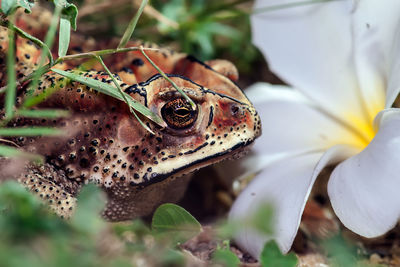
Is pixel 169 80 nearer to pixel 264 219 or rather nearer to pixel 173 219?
pixel 173 219

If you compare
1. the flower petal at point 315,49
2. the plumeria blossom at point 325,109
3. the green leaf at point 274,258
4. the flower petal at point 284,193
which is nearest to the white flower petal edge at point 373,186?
the plumeria blossom at point 325,109

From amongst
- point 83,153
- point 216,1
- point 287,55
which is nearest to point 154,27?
point 216,1

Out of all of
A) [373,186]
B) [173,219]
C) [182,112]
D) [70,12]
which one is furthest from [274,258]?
[70,12]

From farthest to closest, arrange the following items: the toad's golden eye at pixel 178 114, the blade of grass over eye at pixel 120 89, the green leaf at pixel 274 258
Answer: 1. the toad's golden eye at pixel 178 114
2. the blade of grass over eye at pixel 120 89
3. the green leaf at pixel 274 258

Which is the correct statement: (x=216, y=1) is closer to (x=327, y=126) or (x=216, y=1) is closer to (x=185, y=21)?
(x=185, y=21)

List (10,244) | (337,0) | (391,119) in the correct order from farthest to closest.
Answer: (337,0), (391,119), (10,244)

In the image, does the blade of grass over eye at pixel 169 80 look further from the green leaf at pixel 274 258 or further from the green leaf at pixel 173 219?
the green leaf at pixel 274 258
